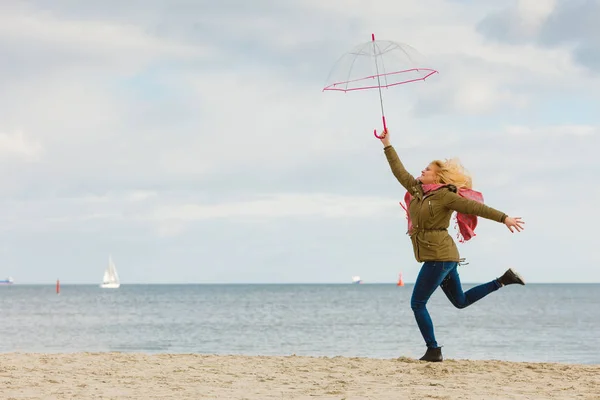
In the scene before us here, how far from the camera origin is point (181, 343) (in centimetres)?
2602

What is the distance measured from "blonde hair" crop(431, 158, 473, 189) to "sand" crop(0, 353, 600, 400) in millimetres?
2078

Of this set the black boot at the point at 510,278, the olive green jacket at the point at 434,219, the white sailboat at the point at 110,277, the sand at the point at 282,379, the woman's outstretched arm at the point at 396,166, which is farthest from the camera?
the white sailboat at the point at 110,277

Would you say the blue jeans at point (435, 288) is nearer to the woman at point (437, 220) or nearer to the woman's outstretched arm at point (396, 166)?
the woman at point (437, 220)

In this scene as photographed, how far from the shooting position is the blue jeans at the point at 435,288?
8844 mm

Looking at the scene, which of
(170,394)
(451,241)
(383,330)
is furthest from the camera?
(383,330)

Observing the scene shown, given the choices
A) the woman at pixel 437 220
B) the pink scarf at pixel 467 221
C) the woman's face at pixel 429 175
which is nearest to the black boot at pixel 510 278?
the woman at pixel 437 220

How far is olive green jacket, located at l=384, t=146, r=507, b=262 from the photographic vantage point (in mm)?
8672

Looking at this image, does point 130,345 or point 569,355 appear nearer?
point 569,355

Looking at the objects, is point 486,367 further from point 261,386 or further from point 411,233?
point 261,386

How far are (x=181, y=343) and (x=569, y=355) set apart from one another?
11890mm

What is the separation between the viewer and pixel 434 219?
28.9 feet

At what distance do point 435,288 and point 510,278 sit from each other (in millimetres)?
937

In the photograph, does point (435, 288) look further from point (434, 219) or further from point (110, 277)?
point (110, 277)

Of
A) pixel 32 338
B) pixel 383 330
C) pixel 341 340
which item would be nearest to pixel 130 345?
pixel 32 338
